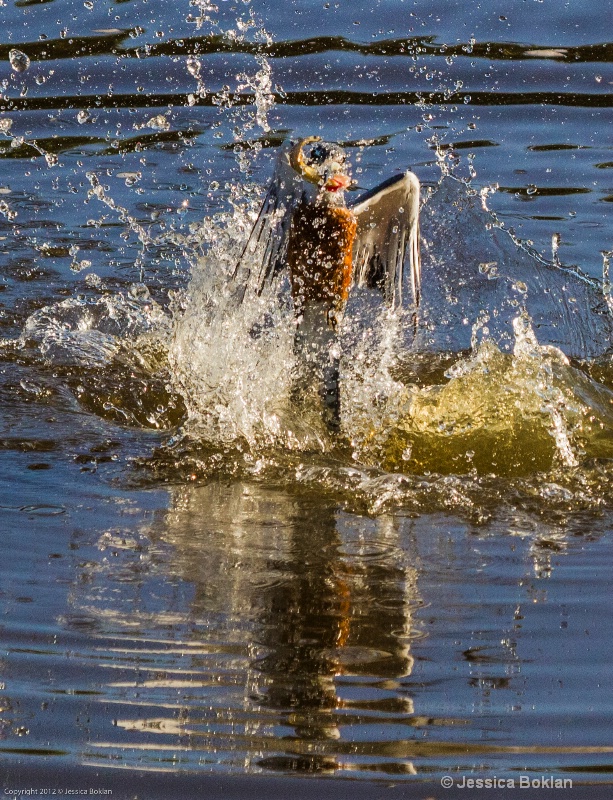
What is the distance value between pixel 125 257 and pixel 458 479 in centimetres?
286

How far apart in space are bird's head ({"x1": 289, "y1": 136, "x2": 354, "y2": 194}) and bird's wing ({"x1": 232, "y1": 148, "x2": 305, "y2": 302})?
28 millimetres

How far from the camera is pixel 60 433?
425 cm

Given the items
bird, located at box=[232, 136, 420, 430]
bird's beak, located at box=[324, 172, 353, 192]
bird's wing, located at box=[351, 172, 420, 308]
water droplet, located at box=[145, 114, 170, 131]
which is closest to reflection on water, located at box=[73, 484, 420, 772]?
bird, located at box=[232, 136, 420, 430]

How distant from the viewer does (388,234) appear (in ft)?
15.3

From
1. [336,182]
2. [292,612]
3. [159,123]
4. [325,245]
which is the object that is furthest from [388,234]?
[159,123]

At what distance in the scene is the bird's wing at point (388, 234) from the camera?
14.8 ft

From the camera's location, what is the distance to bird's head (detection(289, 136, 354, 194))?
4.12 m

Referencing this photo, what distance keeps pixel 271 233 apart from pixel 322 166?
0.30m

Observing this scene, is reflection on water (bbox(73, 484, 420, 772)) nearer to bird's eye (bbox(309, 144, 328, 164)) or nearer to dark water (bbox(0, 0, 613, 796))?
dark water (bbox(0, 0, 613, 796))

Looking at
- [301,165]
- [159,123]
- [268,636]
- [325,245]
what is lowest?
[268,636]

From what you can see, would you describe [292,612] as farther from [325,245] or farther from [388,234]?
[388,234]

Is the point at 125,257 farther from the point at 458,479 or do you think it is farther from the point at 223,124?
the point at 458,479

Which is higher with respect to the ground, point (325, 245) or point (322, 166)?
point (322, 166)

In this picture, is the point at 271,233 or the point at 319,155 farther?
the point at 271,233
